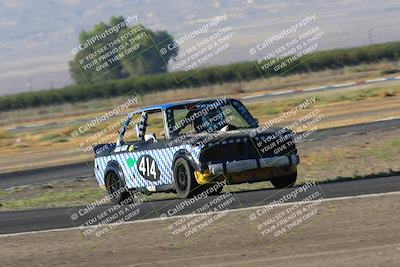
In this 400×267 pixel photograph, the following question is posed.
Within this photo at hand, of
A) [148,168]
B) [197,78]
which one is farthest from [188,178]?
[197,78]

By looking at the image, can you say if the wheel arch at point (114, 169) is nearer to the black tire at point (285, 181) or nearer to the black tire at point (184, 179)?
the black tire at point (184, 179)

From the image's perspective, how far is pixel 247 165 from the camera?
579 inches

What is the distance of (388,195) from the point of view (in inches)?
512

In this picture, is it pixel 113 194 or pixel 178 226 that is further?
pixel 113 194

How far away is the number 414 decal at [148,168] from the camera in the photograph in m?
15.5

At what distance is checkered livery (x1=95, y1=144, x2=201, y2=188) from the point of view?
48.8ft

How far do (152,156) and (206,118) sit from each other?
102 cm

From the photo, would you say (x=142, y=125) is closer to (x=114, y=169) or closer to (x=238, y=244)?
(x=114, y=169)

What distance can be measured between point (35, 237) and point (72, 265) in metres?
2.47

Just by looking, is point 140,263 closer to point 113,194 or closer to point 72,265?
point 72,265

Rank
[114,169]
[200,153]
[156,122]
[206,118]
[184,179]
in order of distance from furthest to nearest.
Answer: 1. [156,122]
2. [114,169]
3. [206,118]
4. [184,179]
5. [200,153]

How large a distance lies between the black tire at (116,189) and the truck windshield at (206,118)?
163cm

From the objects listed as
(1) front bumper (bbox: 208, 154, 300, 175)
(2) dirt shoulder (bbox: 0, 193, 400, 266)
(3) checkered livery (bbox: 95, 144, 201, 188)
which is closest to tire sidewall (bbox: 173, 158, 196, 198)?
(3) checkered livery (bbox: 95, 144, 201, 188)

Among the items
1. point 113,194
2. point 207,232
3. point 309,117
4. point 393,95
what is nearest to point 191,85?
point 393,95
